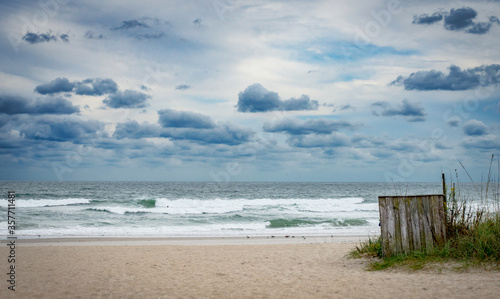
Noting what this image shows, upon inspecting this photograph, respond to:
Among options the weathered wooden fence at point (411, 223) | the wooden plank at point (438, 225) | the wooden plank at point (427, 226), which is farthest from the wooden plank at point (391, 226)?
the wooden plank at point (438, 225)

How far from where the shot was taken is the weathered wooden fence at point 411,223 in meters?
8.52

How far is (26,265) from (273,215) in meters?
19.6

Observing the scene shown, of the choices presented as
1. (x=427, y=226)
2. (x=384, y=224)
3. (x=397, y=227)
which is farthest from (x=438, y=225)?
(x=384, y=224)

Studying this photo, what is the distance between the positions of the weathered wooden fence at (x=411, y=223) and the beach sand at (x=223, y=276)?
829 mm

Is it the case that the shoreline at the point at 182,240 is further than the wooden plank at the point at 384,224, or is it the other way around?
the shoreline at the point at 182,240

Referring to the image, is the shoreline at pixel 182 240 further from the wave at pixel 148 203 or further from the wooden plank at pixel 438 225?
the wave at pixel 148 203

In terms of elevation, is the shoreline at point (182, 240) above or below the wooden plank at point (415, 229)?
below

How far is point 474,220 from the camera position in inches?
343

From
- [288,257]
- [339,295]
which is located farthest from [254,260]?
[339,295]

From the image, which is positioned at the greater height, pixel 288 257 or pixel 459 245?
pixel 459 245

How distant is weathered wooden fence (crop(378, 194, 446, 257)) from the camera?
28.0 ft

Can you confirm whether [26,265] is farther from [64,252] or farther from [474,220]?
[474,220]

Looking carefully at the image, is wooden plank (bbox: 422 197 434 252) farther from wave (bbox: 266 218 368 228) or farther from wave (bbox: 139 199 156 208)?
wave (bbox: 139 199 156 208)

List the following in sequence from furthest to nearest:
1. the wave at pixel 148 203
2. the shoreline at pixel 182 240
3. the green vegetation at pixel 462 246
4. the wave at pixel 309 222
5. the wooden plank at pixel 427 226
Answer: the wave at pixel 148 203, the wave at pixel 309 222, the shoreline at pixel 182 240, the wooden plank at pixel 427 226, the green vegetation at pixel 462 246
